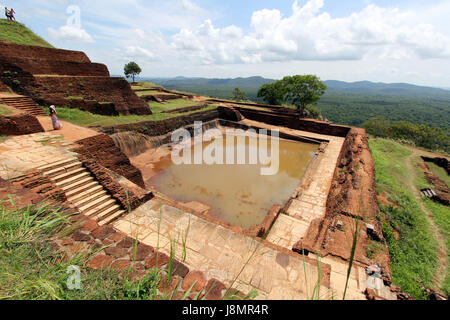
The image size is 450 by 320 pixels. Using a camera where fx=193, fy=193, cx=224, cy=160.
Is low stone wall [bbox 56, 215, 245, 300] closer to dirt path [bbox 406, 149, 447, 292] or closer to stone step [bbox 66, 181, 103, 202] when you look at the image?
stone step [bbox 66, 181, 103, 202]

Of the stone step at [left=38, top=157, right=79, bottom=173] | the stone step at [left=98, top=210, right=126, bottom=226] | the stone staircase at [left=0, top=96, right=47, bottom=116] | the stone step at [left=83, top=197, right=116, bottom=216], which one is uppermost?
the stone staircase at [left=0, top=96, right=47, bottom=116]

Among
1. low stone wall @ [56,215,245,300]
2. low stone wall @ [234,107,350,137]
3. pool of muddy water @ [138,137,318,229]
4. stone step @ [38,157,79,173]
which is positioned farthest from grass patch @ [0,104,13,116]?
low stone wall @ [234,107,350,137]

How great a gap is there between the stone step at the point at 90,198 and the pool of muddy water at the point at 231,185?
324 cm

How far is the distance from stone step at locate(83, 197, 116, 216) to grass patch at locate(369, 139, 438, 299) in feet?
20.1

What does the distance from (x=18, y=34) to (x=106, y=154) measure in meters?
12.8

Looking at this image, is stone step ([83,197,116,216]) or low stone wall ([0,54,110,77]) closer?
stone step ([83,197,116,216])

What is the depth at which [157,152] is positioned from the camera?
1202 cm

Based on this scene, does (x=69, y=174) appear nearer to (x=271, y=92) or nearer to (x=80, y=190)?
(x=80, y=190)

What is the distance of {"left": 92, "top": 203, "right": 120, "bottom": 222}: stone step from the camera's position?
14.1ft

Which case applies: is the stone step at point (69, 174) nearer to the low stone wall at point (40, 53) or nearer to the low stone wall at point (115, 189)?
the low stone wall at point (115, 189)

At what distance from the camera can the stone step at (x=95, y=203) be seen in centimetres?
437
